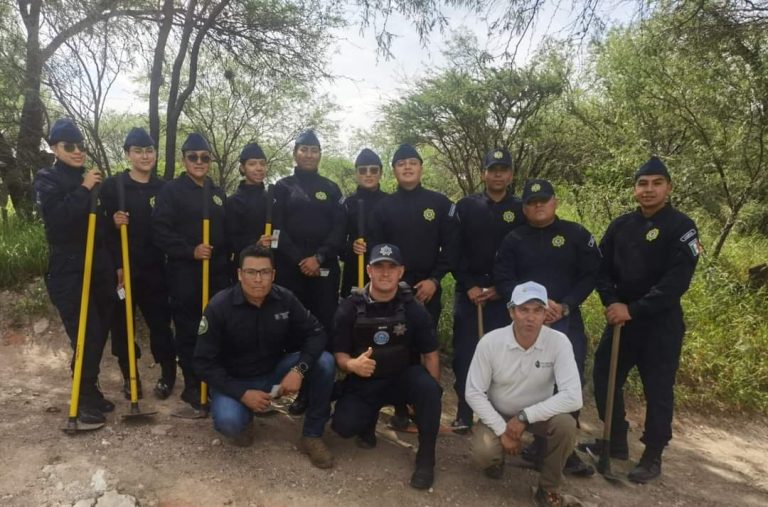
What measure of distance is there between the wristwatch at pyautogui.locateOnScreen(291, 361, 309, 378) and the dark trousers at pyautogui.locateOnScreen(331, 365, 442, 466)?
339 millimetres

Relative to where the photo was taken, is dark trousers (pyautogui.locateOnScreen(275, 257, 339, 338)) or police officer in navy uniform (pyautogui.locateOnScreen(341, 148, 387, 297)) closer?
dark trousers (pyautogui.locateOnScreen(275, 257, 339, 338))

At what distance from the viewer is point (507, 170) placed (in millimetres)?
4383

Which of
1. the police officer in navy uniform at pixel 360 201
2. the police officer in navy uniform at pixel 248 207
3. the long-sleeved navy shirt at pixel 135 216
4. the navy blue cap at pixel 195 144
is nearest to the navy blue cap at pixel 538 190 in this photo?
the police officer in navy uniform at pixel 360 201

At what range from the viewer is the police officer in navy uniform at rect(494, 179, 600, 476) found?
4.00 metres

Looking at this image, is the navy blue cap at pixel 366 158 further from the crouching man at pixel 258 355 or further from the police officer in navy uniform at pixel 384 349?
the crouching man at pixel 258 355

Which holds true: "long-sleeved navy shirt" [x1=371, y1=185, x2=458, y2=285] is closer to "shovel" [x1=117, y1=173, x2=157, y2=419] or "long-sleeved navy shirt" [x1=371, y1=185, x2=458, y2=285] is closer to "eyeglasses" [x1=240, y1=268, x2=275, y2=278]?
"eyeglasses" [x1=240, y1=268, x2=275, y2=278]

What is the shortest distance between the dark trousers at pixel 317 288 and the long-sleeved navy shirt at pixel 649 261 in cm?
233

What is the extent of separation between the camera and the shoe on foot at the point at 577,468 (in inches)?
146

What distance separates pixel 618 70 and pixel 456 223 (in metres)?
7.73

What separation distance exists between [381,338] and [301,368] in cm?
62

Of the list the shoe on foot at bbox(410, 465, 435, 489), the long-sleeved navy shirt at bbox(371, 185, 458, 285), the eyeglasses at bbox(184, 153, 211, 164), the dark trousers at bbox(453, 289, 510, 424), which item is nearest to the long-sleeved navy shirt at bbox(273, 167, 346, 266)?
the long-sleeved navy shirt at bbox(371, 185, 458, 285)

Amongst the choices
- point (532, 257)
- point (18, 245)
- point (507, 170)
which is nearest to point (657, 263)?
point (532, 257)

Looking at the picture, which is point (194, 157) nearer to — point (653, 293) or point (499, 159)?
point (499, 159)

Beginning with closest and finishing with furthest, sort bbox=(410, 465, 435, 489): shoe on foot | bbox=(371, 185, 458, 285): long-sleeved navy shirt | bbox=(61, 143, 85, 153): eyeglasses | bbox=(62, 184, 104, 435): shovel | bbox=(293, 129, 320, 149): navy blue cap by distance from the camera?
bbox=(410, 465, 435, 489): shoe on foot → bbox=(62, 184, 104, 435): shovel → bbox=(61, 143, 85, 153): eyeglasses → bbox=(371, 185, 458, 285): long-sleeved navy shirt → bbox=(293, 129, 320, 149): navy blue cap
